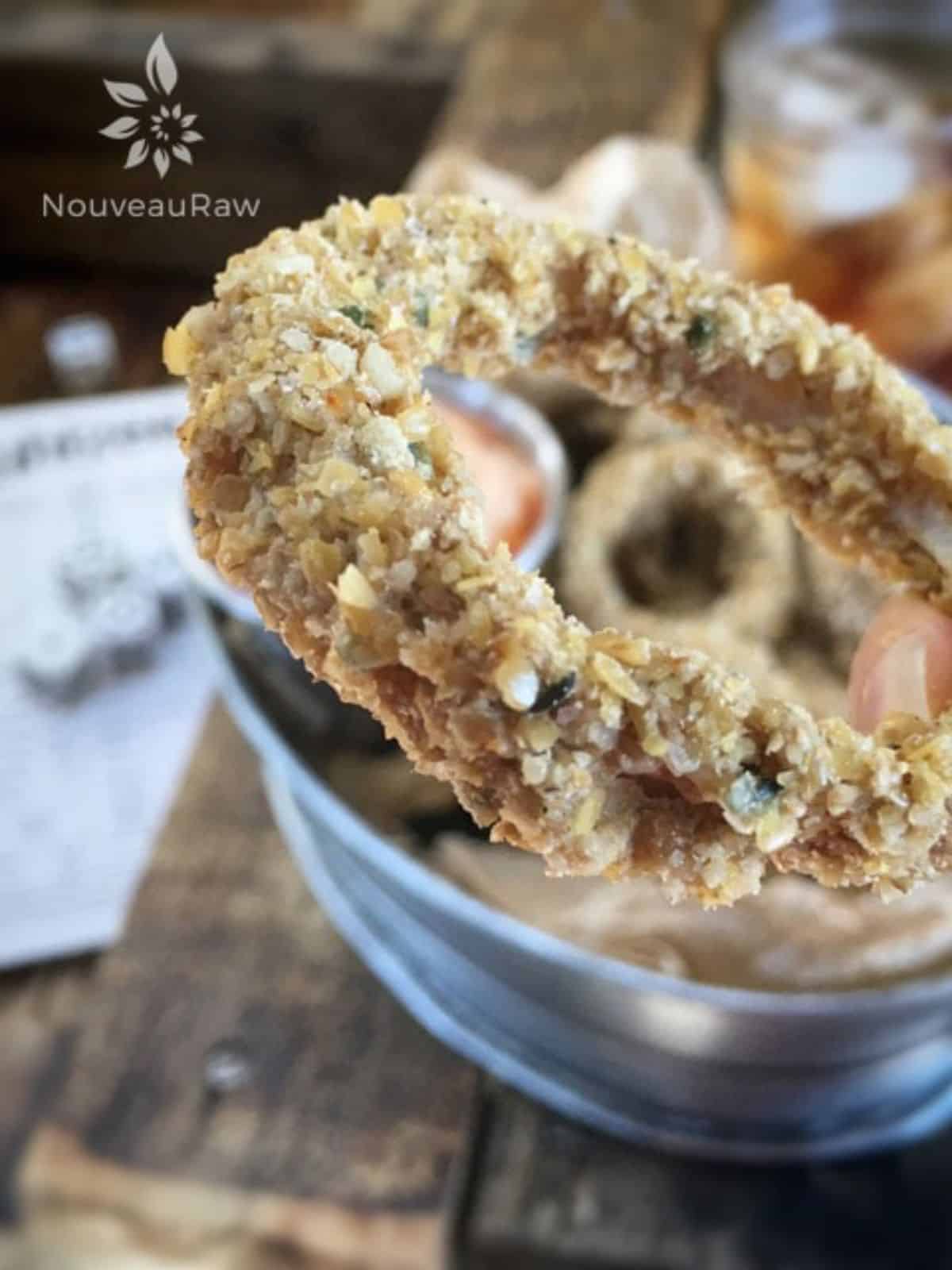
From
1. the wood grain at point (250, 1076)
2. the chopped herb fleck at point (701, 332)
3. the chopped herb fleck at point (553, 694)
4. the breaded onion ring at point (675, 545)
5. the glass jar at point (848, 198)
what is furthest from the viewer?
the glass jar at point (848, 198)

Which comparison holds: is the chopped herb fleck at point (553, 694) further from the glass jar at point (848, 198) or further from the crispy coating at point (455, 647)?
the glass jar at point (848, 198)

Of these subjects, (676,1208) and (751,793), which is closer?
(751,793)

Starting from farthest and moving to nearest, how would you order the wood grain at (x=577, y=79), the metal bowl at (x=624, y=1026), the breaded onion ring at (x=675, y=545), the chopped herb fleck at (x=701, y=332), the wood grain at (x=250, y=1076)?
1. the wood grain at (x=577, y=79)
2. the breaded onion ring at (x=675, y=545)
3. the wood grain at (x=250, y=1076)
4. the metal bowl at (x=624, y=1026)
5. the chopped herb fleck at (x=701, y=332)

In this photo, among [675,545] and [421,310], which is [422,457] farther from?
[675,545]

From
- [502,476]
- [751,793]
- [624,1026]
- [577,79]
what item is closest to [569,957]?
[624,1026]

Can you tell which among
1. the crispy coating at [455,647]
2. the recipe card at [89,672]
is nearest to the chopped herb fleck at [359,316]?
the crispy coating at [455,647]

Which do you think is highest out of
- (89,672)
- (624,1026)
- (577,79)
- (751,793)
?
(751,793)

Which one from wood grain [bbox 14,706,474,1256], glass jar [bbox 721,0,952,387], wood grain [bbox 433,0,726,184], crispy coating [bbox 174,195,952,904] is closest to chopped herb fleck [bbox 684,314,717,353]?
crispy coating [bbox 174,195,952,904]
